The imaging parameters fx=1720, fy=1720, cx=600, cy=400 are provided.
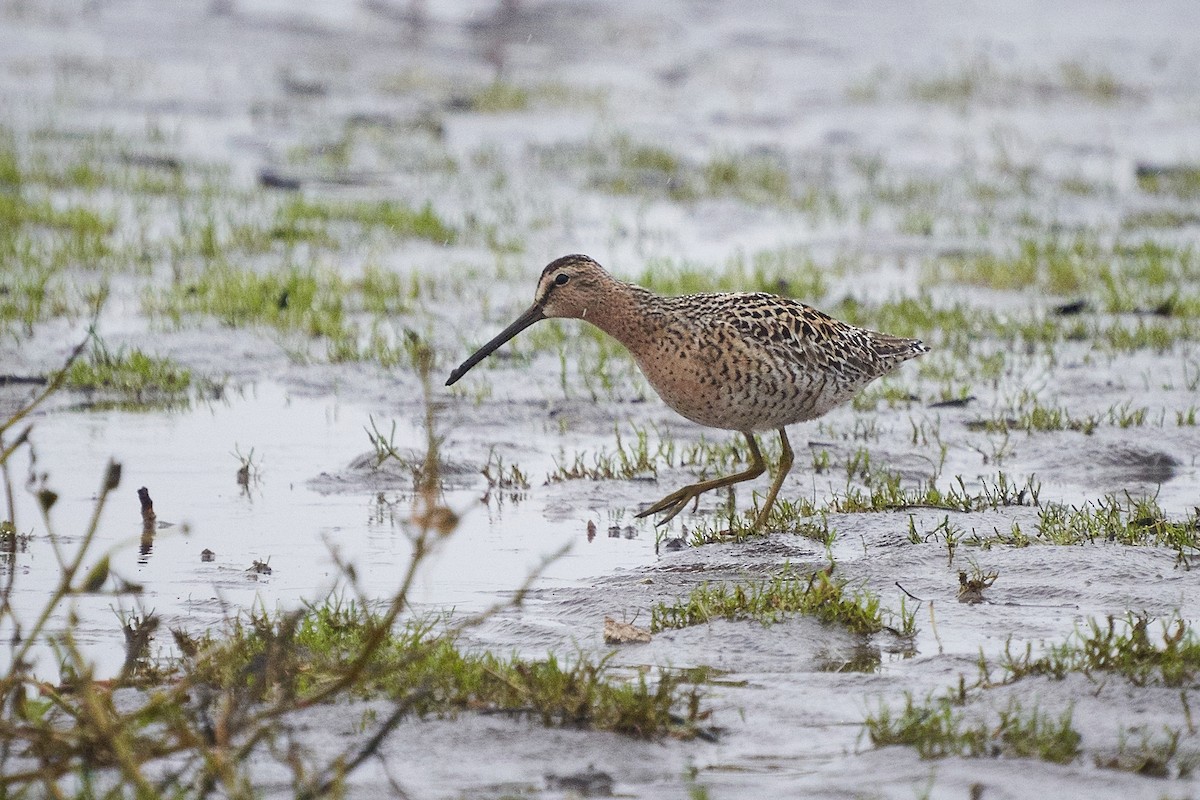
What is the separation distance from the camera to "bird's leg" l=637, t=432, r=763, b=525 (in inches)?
291

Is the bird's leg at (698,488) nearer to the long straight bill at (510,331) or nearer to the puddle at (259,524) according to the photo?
the puddle at (259,524)

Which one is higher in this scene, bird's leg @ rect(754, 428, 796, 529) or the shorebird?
the shorebird

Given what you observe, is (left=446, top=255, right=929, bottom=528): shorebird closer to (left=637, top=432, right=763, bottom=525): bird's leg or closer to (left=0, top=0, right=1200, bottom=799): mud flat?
(left=637, top=432, right=763, bottom=525): bird's leg

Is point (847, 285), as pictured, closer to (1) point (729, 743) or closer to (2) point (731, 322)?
(2) point (731, 322)

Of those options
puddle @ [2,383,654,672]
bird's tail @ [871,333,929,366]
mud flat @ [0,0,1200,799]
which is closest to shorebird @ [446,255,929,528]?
bird's tail @ [871,333,929,366]

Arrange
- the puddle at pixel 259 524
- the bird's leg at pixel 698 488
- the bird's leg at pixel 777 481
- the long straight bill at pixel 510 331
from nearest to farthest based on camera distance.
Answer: the puddle at pixel 259 524 < the bird's leg at pixel 777 481 < the bird's leg at pixel 698 488 < the long straight bill at pixel 510 331

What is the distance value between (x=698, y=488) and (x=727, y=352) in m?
0.66

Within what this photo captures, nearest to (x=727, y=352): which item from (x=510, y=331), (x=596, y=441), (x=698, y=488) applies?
(x=698, y=488)

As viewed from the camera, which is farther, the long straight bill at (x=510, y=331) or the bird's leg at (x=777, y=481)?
the long straight bill at (x=510, y=331)

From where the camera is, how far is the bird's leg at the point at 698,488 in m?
7.40

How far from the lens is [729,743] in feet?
15.6

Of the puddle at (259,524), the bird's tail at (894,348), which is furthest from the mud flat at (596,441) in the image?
the bird's tail at (894,348)

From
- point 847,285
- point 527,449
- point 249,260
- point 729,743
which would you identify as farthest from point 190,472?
point 847,285

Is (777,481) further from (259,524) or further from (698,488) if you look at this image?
(259,524)
